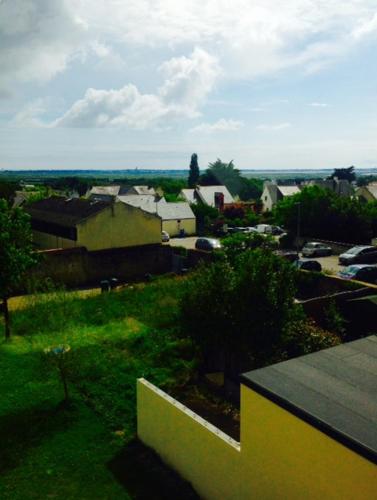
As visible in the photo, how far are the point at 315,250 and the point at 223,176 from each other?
90314mm

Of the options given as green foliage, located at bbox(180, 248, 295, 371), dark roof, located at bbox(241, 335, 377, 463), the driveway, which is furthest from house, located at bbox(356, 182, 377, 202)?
dark roof, located at bbox(241, 335, 377, 463)

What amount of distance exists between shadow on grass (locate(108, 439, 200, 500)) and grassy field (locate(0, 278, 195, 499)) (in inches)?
1.0

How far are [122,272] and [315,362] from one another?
82.9 ft

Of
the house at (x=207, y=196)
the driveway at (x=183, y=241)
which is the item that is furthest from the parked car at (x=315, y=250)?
the house at (x=207, y=196)

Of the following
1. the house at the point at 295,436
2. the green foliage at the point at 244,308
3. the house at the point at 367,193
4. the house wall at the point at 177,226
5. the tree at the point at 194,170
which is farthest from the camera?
the tree at the point at 194,170

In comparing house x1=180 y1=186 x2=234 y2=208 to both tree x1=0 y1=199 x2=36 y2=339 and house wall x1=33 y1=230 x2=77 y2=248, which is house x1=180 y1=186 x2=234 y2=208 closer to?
house wall x1=33 y1=230 x2=77 y2=248

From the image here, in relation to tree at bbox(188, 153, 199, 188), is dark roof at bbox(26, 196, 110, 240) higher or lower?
lower

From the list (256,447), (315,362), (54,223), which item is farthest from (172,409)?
(54,223)

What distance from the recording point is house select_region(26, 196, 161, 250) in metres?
34.4

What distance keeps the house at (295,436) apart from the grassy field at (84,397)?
1316mm

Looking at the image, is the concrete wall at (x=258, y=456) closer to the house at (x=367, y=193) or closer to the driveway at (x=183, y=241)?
the driveway at (x=183, y=241)

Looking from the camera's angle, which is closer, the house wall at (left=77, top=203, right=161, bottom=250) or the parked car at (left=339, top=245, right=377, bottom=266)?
the house wall at (left=77, top=203, right=161, bottom=250)

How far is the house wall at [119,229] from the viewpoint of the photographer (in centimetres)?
3431

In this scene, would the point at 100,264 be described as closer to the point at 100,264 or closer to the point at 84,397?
the point at 100,264
